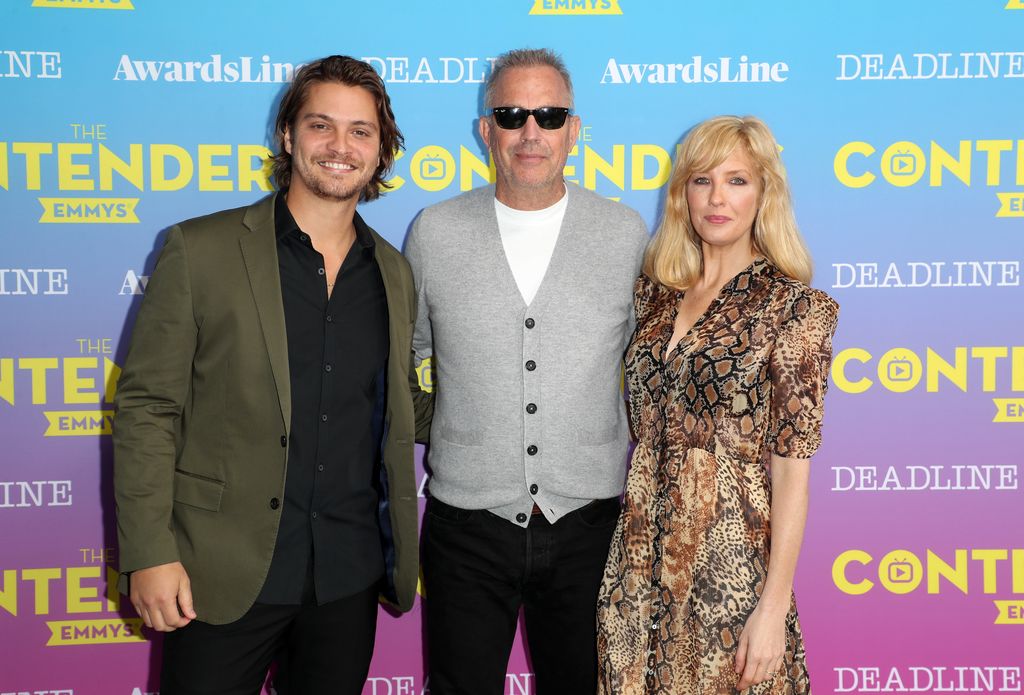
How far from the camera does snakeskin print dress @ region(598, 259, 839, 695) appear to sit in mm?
1982

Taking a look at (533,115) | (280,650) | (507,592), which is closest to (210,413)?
(280,650)

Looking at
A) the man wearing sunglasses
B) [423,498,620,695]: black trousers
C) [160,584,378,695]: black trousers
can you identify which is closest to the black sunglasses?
the man wearing sunglasses

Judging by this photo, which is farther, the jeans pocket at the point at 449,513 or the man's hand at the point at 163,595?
the jeans pocket at the point at 449,513

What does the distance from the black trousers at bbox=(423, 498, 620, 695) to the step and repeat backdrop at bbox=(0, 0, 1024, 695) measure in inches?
34.1

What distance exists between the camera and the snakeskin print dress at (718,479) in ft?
6.50

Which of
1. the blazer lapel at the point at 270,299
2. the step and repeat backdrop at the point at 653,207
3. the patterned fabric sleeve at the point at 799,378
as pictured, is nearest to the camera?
the patterned fabric sleeve at the point at 799,378

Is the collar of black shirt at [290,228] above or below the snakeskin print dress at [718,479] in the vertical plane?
above

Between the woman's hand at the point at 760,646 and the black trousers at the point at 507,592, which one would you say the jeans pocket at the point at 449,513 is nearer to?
the black trousers at the point at 507,592

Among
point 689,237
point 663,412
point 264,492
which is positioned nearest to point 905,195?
point 689,237

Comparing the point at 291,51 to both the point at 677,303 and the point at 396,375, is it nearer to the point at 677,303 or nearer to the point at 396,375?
the point at 396,375

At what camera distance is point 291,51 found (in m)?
3.01

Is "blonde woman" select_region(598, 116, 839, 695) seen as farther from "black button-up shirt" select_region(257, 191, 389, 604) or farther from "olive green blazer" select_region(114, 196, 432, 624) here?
"olive green blazer" select_region(114, 196, 432, 624)

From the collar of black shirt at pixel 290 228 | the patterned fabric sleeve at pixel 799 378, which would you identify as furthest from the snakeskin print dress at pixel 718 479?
the collar of black shirt at pixel 290 228

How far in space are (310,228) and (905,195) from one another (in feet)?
7.11
